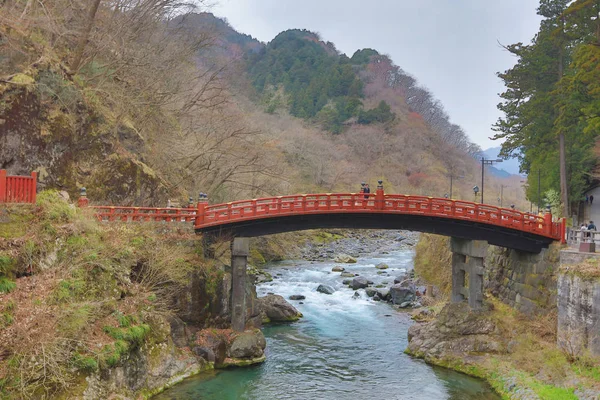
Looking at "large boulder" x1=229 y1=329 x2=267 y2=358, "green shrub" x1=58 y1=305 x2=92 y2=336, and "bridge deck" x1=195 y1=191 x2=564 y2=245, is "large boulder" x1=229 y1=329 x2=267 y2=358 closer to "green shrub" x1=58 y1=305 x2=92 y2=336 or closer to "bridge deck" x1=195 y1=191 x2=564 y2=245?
"bridge deck" x1=195 y1=191 x2=564 y2=245

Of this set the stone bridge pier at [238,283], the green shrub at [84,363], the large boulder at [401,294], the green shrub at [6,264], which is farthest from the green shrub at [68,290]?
the large boulder at [401,294]

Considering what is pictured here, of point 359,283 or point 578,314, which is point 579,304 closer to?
point 578,314

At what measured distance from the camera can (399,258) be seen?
1981 inches

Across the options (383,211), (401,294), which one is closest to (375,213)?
(383,211)

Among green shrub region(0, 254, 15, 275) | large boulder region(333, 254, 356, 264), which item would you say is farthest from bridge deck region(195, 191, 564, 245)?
large boulder region(333, 254, 356, 264)

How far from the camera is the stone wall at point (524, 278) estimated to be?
2327cm

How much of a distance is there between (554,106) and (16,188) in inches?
1186

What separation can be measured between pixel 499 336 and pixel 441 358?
9.69 ft

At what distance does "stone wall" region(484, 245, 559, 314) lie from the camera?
23266 mm

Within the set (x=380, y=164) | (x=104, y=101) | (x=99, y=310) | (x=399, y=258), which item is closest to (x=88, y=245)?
(x=99, y=310)

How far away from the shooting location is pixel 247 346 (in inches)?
855

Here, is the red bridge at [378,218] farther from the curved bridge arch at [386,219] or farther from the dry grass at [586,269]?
the dry grass at [586,269]

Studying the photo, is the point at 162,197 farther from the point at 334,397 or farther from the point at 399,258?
the point at 399,258

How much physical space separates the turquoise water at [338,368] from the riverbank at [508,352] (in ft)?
2.48
